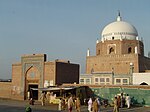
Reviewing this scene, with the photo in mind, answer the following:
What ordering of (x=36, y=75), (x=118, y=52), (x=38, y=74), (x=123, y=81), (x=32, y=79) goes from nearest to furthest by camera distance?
(x=38, y=74) < (x=36, y=75) < (x=32, y=79) < (x=123, y=81) < (x=118, y=52)

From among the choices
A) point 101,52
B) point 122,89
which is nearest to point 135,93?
point 122,89

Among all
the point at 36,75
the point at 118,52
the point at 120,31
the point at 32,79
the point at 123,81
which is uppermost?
the point at 120,31

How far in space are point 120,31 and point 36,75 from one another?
17.7 m

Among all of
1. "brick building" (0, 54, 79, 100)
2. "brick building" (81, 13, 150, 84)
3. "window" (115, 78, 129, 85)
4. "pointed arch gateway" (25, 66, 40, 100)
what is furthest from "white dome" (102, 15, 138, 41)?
"pointed arch gateway" (25, 66, 40, 100)

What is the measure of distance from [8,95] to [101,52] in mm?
17444

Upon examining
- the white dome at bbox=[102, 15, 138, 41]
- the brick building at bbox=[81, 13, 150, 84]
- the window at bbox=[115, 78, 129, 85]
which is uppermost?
the white dome at bbox=[102, 15, 138, 41]

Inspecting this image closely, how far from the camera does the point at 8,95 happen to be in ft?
130

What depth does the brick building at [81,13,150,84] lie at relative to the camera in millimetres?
44219

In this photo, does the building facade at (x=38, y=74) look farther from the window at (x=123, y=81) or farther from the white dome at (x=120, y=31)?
the white dome at (x=120, y=31)

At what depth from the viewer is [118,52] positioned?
46.4 meters

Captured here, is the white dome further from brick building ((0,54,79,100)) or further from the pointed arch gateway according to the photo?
the pointed arch gateway

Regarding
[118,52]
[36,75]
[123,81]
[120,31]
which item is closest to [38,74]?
[36,75]

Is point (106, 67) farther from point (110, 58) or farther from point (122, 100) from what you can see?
point (122, 100)

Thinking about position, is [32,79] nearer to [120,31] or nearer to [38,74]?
[38,74]
